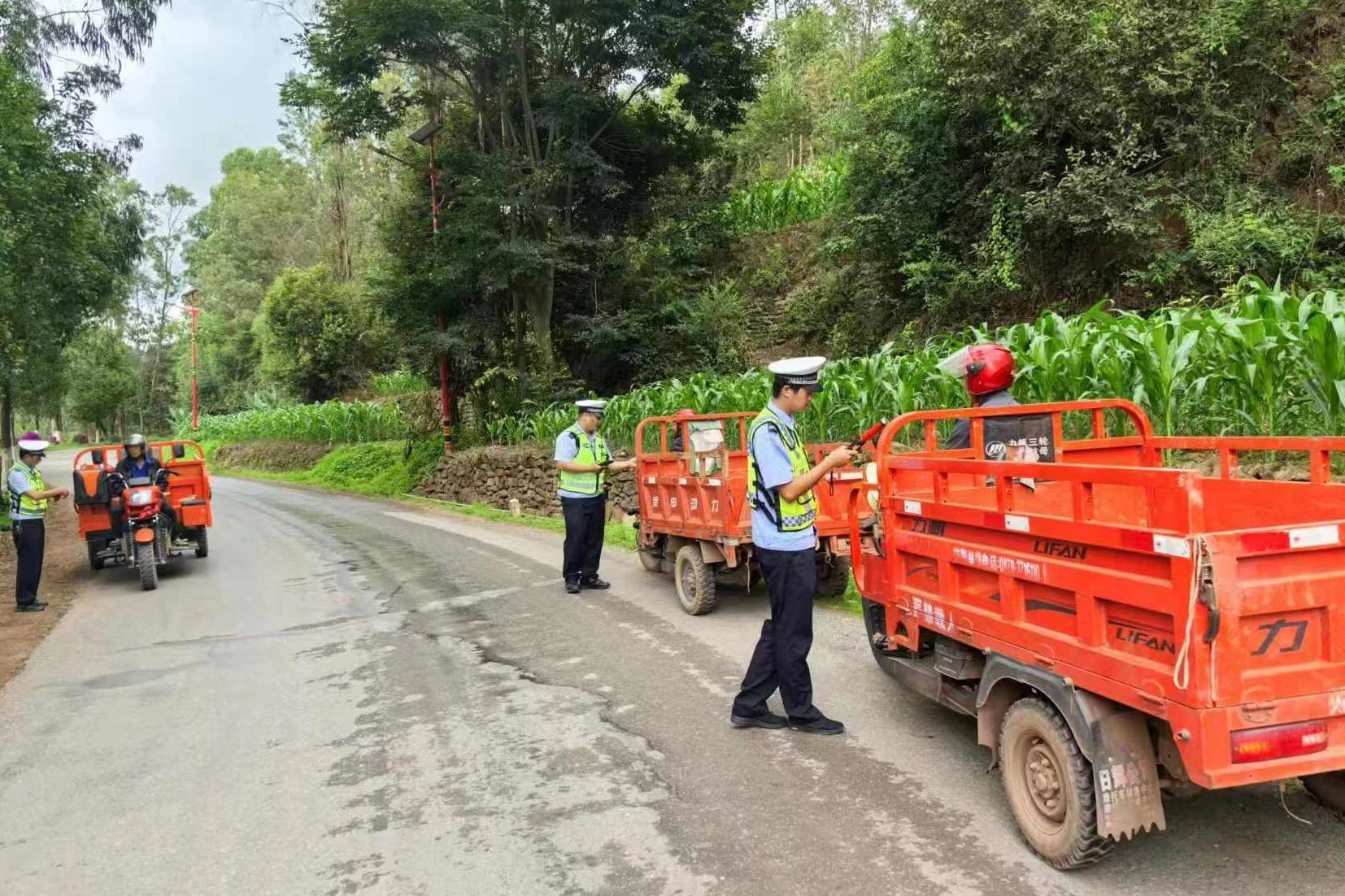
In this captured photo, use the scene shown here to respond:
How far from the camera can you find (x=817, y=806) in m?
3.84

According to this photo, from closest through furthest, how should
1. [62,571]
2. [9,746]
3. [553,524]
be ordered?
1. [9,746]
2. [62,571]
3. [553,524]

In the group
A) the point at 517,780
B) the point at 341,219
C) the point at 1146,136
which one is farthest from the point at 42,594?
the point at 341,219

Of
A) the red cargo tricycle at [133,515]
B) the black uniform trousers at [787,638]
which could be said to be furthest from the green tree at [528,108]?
the black uniform trousers at [787,638]

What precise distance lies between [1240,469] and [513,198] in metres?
15.7

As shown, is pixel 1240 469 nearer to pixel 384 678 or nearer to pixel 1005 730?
pixel 1005 730

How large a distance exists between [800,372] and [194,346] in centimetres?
5236

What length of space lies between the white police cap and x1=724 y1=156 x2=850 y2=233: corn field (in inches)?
925

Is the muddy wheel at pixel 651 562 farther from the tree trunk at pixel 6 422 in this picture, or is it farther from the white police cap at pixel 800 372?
the tree trunk at pixel 6 422

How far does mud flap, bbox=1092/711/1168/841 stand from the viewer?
9.70 ft

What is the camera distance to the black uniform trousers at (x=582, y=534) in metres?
8.75

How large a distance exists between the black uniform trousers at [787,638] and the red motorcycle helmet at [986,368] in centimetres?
156

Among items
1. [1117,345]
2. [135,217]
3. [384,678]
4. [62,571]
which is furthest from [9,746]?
[135,217]

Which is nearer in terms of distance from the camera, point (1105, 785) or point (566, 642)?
point (1105, 785)

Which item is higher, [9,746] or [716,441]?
[716,441]
